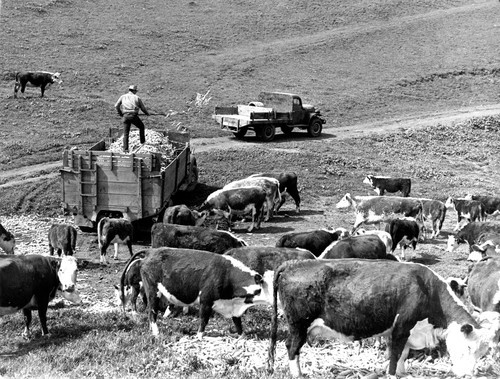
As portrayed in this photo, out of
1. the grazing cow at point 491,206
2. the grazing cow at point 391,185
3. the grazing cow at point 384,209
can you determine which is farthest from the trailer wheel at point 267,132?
the grazing cow at point 491,206

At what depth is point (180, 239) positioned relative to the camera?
707 inches

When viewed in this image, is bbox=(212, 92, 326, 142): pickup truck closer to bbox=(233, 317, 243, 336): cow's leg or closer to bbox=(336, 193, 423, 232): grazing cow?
bbox=(336, 193, 423, 232): grazing cow

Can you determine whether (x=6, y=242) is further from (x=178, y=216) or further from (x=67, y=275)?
(x=67, y=275)

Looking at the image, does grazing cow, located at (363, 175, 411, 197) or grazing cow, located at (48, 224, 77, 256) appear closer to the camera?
grazing cow, located at (48, 224, 77, 256)

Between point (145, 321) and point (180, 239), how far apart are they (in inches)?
149

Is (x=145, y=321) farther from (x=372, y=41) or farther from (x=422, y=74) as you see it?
(x=372, y=41)

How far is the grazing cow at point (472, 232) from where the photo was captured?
20719mm

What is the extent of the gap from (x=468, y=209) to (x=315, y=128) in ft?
40.1

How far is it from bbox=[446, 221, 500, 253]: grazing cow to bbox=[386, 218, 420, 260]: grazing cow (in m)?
1.26

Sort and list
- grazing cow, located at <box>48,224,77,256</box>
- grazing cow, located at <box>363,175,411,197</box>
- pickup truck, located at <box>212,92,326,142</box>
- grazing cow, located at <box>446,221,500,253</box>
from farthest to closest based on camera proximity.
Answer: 1. pickup truck, located at <box>212,92,326,142</box>
2. grazing cow, located at <box>363,175,411,197</box>
3. grazing cow, located at <box>446,221,500,253</box>
4. grazing cow, located at <box>48,224,77,256</box>

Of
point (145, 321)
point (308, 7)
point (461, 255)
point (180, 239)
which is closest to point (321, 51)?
point (308, 7)

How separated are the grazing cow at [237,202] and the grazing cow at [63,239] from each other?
15.9ft

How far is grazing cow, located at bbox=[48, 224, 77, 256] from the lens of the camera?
19281mm

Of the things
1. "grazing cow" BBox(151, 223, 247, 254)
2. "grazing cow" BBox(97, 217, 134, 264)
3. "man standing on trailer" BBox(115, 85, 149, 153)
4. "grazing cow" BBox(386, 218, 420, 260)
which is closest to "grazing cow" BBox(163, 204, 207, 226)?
"grazing cow" BBox(97, 217, 134, 264)
